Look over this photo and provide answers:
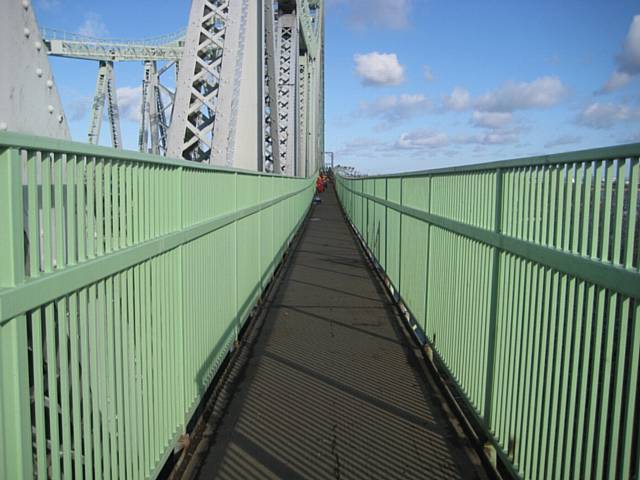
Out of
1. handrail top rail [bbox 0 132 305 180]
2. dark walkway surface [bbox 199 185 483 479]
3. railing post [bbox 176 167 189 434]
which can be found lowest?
dark walkway surface [bbox 199 185 483 479]

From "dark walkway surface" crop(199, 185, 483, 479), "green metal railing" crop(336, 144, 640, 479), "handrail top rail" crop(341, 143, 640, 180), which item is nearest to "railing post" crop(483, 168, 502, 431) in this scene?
"green metal railing" crop(336, 144, 640, 479)

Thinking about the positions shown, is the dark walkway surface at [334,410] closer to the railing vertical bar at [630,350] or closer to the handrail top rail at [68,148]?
the railing vertical bar at [630,350]

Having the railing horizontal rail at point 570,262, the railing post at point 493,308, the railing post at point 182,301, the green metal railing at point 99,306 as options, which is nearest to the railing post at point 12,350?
the green metal railing at point 99,306

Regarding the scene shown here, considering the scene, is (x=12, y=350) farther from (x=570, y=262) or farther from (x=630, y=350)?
(x=570, y=262)

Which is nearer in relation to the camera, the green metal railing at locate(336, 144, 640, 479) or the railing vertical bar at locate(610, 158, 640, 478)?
the railing vertical bar at locate(610, 158, 640, 478)

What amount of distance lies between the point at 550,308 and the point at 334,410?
2.13m

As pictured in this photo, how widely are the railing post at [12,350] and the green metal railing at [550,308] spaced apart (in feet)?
6.47

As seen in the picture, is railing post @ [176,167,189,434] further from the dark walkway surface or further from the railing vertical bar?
the railing vertical bar

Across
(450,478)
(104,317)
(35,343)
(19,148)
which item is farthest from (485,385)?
(19,148)

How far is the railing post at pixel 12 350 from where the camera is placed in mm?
1768

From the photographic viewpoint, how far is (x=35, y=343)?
196 cm

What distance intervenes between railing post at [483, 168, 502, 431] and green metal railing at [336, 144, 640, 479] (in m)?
0.01

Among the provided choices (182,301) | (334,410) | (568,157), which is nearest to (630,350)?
(568,157)

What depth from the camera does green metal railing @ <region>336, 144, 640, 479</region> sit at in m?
2.26
